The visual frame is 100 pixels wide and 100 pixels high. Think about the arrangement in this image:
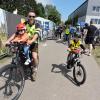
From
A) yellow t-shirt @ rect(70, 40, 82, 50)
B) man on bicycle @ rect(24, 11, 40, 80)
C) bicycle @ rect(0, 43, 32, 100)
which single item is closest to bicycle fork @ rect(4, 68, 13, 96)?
bicycle @ rect(0, 43, 32, 100)

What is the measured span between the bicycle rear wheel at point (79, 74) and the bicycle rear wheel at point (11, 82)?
1.95 meters

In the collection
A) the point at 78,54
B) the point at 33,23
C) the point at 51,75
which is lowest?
the point at 51,75

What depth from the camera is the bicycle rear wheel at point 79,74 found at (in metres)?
7.49

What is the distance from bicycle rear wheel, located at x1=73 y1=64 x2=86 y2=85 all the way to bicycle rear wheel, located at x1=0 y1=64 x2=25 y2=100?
1.95 meters

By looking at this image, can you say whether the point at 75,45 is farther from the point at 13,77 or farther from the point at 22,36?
the point at 13,77

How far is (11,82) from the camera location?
19.9 ft

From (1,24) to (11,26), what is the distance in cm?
228

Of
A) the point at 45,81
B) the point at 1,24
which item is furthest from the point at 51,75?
the point at 1,24

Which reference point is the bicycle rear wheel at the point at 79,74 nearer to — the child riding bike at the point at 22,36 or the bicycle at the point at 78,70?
the bicycle at the point at 78,70

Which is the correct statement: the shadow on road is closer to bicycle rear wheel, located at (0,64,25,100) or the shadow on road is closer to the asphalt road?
the asphalt road

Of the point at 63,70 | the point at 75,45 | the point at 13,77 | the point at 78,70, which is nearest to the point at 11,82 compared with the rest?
the point at 13,77

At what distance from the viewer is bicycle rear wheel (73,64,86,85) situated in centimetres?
749

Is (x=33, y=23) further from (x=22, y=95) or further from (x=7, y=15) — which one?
(x=7, y=15)

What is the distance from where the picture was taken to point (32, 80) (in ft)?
25.3
